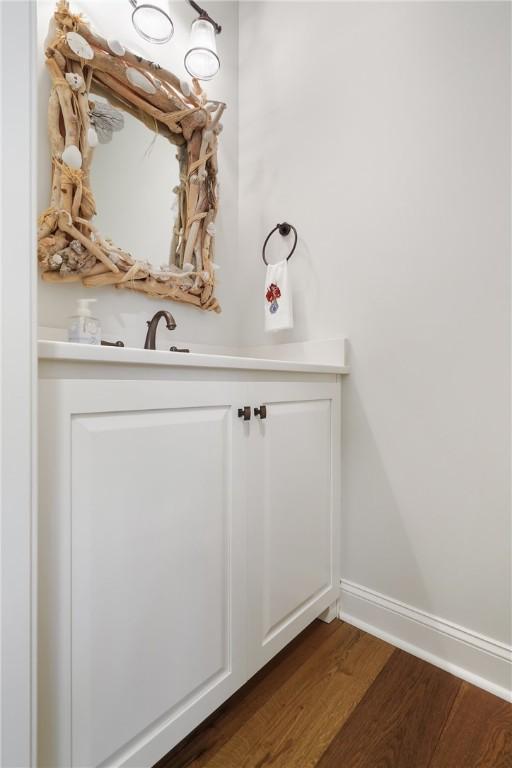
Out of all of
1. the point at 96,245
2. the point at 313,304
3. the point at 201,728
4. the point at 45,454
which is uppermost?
the point at 96,245

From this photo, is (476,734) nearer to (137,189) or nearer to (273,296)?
(273,296)

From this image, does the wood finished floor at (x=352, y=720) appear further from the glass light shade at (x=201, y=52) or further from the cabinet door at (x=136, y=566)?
the glass light shade at (x=201, y=52)

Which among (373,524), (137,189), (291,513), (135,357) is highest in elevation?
(137,189)

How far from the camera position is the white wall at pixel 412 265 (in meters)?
1.07

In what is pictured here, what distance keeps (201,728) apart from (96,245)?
1.36 metres

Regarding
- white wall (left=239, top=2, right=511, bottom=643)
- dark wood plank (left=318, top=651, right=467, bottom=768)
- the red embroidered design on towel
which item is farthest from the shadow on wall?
the red embroidered design on towel

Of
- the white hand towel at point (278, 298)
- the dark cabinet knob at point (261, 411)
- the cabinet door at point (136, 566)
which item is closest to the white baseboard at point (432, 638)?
the cabinet door at point (136, 566)

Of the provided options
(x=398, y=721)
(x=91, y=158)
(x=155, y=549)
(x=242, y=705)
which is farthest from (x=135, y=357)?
(x=398, y=721)

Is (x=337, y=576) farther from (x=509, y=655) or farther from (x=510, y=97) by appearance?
(x=510, y=97)

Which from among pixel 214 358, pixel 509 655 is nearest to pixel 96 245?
pixel 214 358

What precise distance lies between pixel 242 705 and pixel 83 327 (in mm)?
1116

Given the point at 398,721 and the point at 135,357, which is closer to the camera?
the point at 135,357

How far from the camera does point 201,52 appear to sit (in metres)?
1.41

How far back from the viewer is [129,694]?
2.33ft
